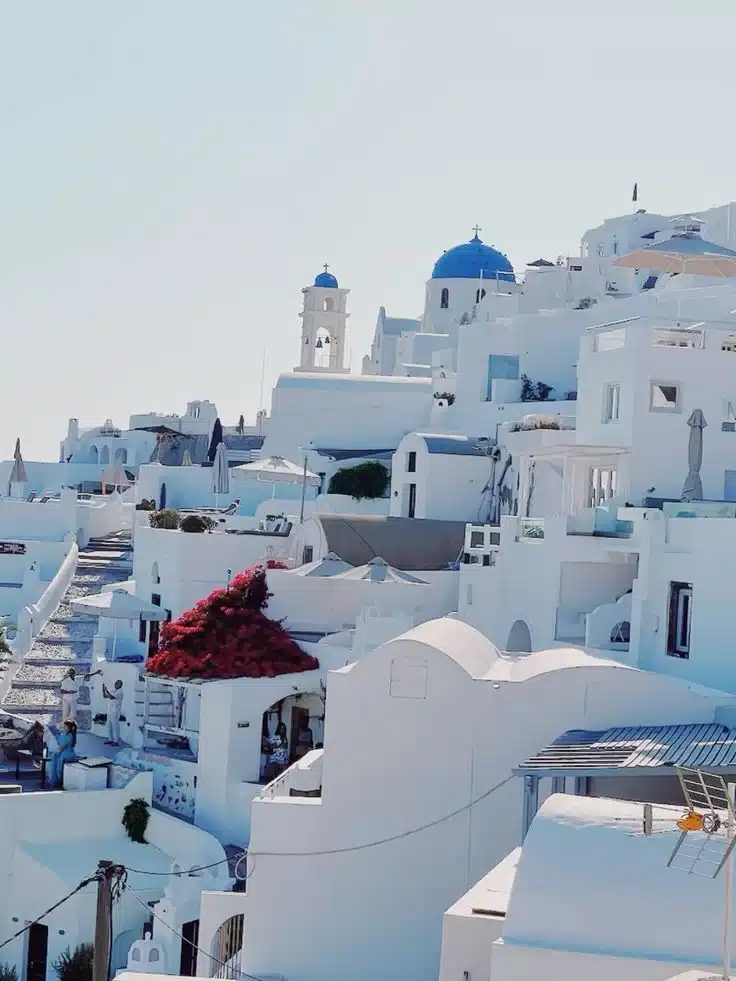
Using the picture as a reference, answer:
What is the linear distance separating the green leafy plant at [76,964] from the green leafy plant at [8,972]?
1028 mm

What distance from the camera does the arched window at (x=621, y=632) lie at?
28297mm

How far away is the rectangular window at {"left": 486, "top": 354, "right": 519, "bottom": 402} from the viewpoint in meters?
46.5

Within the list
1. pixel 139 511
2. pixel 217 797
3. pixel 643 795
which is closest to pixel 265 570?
pixel 217 797

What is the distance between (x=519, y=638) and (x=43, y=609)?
1501 cm

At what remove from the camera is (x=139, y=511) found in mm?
50594

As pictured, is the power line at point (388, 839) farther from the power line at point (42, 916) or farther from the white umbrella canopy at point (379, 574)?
the white umbrella canopy at point (379, 574)

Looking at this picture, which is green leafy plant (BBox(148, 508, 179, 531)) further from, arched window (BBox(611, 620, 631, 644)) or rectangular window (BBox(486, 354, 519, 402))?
arched window (BBox(611, 620, 631, 644))

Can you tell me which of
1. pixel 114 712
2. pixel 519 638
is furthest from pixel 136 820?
pixel 519 638

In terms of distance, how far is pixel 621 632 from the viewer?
2834 centimetres

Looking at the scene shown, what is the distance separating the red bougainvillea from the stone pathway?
450cm

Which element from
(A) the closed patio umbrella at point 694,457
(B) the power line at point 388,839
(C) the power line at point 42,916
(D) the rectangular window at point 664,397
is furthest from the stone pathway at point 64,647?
(A) the closed patio umbrella at point 694,457

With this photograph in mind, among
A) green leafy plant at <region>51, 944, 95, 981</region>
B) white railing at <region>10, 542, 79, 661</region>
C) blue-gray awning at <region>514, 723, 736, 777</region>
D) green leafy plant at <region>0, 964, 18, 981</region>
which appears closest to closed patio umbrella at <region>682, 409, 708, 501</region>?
blue-gray awning at <region>514, 723, 736, 777</region>

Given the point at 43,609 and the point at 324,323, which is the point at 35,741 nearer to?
the point at 43,609

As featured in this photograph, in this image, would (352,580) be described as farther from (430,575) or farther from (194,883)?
(194,883)
